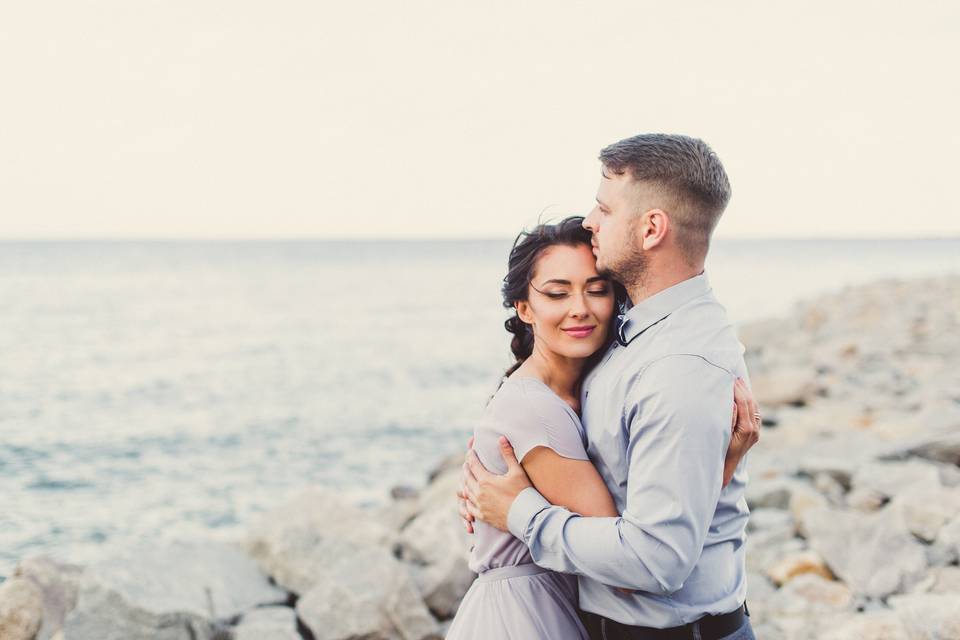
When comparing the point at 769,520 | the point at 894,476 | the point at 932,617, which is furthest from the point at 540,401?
the point at 894,476

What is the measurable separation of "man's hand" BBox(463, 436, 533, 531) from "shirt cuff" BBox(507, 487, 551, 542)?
0.03m

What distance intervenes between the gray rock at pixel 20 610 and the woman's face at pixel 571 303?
4.35 meters

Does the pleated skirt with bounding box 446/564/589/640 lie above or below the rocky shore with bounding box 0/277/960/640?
above

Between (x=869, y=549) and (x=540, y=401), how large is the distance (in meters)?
4.00

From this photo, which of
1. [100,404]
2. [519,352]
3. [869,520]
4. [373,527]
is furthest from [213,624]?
[100,404]

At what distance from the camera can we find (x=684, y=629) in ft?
8.60

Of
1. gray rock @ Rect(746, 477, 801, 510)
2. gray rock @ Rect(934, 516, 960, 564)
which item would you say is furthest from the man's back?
gray rock @ Rect(746, 477, 801, 510)

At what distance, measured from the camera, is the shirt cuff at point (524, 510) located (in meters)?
2.65

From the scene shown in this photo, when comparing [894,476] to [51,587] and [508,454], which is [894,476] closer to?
[508,454]

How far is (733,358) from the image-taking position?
8.29ft

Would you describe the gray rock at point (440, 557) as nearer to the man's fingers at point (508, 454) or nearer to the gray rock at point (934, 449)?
the man's fingers at point (508, 454)

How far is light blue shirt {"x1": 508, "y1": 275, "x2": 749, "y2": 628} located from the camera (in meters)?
2.35

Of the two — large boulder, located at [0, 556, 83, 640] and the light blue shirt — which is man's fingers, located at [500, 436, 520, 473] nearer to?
the light blue shirt

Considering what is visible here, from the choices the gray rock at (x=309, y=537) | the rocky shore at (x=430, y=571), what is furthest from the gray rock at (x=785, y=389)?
the gray rock at (x=309, y=537)
